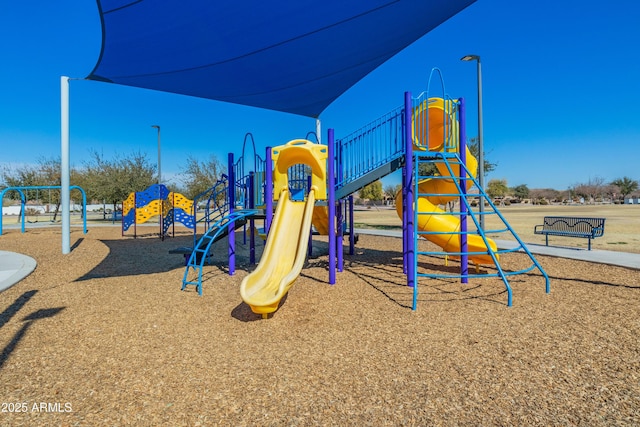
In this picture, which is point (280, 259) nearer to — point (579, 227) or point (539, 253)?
point (539, 253)

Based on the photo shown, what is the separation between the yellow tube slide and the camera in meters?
5.05

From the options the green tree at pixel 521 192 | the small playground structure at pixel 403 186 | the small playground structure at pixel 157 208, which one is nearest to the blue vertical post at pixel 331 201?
the small playground structure at pixel 403 186

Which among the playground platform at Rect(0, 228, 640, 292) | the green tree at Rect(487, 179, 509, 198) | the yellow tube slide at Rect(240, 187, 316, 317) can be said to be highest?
the green tree at Rect(487, 179, 509, 198)

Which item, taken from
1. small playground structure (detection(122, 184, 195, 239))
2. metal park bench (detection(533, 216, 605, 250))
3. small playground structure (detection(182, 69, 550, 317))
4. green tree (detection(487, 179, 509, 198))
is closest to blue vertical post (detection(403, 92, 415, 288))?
small playground structure (detection(182, 69, 550, 317))

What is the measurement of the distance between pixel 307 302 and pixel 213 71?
4980 mm

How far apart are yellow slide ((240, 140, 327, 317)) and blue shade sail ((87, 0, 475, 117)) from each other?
1.85 meters

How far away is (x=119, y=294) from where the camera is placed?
6.66 m

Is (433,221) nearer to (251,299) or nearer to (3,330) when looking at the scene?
(251,299)

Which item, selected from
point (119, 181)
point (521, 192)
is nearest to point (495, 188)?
point (521, 192)

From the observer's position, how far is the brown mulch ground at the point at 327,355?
2877 millimetres

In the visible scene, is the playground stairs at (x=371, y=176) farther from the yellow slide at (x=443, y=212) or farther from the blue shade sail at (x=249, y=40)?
the blue shade sail at (x=249, y=40)

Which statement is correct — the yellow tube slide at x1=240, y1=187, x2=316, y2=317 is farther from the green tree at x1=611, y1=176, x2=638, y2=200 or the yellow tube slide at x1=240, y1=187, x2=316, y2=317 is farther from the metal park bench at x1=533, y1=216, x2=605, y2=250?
the green tree at x1=611, y1=176, x2=638, y2=200

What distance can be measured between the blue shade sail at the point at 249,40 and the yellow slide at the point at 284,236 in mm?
1846

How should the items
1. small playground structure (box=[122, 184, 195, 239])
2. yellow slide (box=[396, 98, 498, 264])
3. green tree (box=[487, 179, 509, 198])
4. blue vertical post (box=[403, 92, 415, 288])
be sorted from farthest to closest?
1. green tree (box=[487, 179, 509, 198])
2. small playground structure (box=[122, 184, 195, 239])
3. yellow slide (box=[396, 98, 498, 264])
4. blue vertical post (box=[403, 92, 415, 288])
